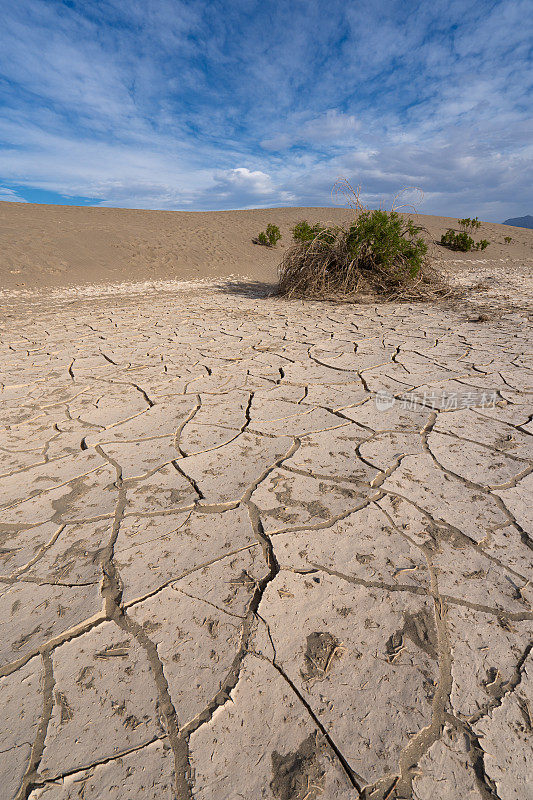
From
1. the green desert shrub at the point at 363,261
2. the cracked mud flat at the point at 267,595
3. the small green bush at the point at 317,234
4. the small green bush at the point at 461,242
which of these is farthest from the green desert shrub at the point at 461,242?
the cracked mud flat at the point at 267,595

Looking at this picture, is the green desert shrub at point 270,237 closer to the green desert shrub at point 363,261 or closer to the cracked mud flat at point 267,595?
the green desert shrub at point 363,261

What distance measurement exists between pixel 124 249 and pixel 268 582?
37.0 ft

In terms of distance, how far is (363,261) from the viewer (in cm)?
634

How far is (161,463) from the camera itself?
1.95 m

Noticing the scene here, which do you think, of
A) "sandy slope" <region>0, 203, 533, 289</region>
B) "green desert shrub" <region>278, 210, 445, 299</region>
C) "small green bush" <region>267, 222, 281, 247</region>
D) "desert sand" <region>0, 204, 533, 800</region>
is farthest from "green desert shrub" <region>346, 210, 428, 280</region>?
"small green bush" <region>267, 222, 281, 247</region>

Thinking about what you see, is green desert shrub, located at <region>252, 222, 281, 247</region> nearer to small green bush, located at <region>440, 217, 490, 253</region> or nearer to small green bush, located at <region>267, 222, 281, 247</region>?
small green bush, located at <region>267, 222, 281, 247</region>

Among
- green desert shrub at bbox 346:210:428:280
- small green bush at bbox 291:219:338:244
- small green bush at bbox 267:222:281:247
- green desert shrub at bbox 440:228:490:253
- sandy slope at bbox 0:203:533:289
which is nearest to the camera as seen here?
green desert shrub at bbox 346:210:428:280

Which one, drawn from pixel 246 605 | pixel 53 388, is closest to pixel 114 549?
pixel 246 605

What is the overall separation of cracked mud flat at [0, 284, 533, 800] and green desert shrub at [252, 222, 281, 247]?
37.0 ft

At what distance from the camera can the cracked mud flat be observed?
0.85 meters

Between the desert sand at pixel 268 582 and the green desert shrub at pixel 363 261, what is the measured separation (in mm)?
3307

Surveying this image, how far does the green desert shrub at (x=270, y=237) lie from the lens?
12.8 meters

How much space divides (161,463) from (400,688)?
134 cm

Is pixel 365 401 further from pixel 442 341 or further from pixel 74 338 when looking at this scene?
pixel 74 338
